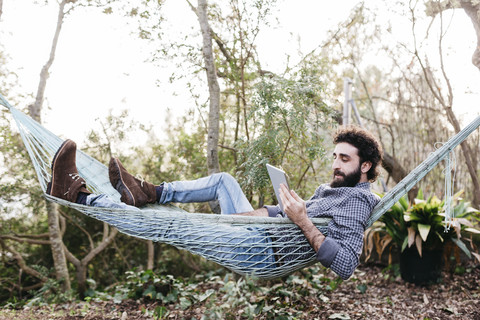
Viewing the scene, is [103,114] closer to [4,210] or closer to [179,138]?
[179,138]

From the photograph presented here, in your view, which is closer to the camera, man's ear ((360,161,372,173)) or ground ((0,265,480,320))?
man's ear ((360,161,372,173))

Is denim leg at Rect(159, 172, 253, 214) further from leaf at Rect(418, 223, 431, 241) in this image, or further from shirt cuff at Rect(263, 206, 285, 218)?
leaf at Rect(418, 223, 431, 241)

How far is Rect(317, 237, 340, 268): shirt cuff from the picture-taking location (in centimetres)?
151

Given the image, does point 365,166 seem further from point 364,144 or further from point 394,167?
point 394,167

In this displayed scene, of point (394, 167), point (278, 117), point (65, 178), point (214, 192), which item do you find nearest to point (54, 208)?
point (65, 178)

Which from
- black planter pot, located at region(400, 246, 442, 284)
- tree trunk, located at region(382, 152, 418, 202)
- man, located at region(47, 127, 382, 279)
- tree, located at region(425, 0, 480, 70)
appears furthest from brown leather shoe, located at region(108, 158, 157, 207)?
tree trunk, located at region(382, 152, 418, 202)

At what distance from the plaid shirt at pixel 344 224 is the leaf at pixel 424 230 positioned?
1.07 metres

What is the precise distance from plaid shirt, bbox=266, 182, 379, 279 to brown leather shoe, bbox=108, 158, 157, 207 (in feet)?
2.68

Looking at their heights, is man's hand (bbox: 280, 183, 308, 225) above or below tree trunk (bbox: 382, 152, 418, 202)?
below

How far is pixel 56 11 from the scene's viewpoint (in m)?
3.12

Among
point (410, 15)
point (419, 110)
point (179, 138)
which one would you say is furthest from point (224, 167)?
point (419, 110)

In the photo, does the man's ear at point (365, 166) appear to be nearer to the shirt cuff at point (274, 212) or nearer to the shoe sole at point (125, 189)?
the shirt cuff at point (274, 212)

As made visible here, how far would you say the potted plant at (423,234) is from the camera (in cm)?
274

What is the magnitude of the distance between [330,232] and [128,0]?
2224 millimetres
